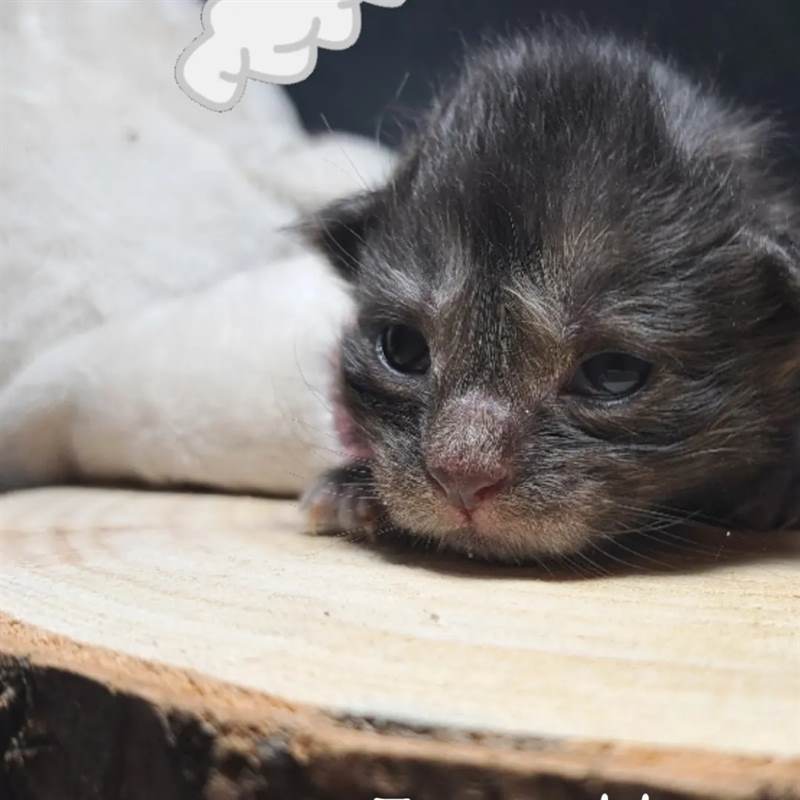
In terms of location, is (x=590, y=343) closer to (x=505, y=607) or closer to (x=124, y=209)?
(x=505, y=607)

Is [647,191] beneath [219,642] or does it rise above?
above

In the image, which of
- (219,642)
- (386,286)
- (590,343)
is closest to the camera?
(219,642)

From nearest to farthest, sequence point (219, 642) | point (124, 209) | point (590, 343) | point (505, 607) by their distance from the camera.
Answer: point (219, 642) < point (505, 607) < point (590, 343) < point (124, 209)

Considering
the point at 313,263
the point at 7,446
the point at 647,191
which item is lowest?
the point at 7,446

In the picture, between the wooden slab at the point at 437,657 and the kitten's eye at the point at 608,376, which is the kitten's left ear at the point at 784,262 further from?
the wooden slab at the point at 437,657

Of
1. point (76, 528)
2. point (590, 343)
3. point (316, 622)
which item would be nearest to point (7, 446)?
point (76, 528)

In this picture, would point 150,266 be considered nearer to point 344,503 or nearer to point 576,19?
point 576,19

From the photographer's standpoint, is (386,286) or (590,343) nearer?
Answer: (590,343)

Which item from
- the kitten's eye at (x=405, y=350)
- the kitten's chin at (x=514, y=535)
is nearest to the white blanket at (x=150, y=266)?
the kitten's eye at (x=405, y=350)
